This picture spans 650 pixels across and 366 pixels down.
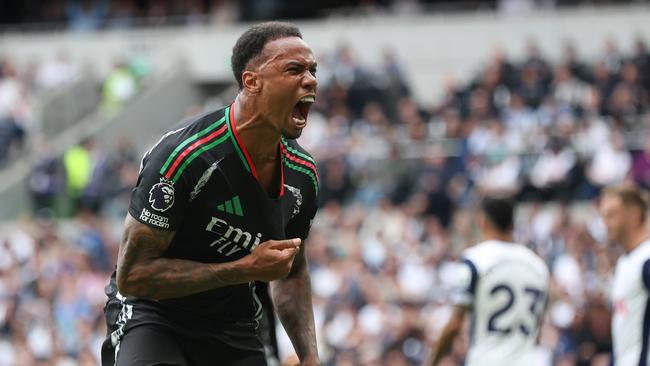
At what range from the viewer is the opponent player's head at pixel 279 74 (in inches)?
225

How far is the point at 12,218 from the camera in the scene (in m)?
24.0

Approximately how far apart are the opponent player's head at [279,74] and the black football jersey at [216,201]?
0.64 feet

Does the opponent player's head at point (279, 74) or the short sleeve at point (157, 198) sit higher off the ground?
the opponent player's head at point (279, 74)

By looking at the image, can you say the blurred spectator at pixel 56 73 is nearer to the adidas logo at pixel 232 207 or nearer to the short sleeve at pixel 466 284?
the short sleeve at pixel 466 284

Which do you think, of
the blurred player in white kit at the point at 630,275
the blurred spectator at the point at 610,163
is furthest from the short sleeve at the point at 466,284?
the blurred spectator at the point at 610,163

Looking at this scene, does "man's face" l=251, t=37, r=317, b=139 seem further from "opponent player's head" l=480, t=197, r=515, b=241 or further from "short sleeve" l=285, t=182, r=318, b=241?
"opponent player's head" l=480, t=197, r=515, b=241

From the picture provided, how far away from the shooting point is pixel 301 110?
5.78 m

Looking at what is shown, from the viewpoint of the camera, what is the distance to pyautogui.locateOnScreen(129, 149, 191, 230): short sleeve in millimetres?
5578

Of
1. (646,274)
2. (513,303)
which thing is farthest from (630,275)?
(513,303)

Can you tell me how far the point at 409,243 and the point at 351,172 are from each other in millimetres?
2612

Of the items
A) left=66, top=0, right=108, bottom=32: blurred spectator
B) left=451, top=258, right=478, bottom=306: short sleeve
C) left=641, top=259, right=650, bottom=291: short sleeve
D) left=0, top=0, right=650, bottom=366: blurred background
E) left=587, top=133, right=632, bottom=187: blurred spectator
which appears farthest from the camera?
left=66, top=0, right=108, bottom=32: blurred spectator

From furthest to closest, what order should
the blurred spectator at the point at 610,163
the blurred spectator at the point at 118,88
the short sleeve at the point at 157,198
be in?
the blurred spectator at the point at 118,88 → the blurred spectator at the point at 610,163 → the short sleeve at the point at 157,198

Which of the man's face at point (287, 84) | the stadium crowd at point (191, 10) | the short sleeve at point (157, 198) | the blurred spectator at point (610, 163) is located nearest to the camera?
the short sleeve at point (157, 198)

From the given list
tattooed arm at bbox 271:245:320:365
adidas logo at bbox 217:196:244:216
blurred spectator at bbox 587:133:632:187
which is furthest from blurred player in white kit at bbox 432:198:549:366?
blurred spectator at bbox 587:133:632:187
